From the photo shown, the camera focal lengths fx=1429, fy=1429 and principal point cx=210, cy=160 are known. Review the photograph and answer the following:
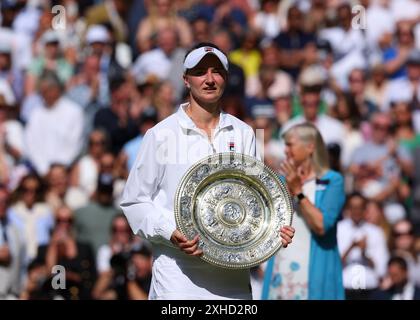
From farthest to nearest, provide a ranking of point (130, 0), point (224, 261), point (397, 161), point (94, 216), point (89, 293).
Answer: point (130, 0) < point (397, 161) < point (94, 216) < point (89, 293) < point (224, 261)

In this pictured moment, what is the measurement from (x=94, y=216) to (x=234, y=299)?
573cm

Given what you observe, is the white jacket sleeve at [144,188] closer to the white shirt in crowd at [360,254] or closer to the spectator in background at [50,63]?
the white shirt in crowd at [360,254]

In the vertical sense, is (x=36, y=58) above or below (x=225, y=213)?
above

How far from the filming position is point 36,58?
53.7 ft

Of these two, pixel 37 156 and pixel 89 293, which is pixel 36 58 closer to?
pixel 37 156

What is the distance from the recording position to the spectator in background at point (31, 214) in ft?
43.6

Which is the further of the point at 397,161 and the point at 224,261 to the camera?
the point at 397,161

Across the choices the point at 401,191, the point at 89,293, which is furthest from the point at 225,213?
the point at 401,191

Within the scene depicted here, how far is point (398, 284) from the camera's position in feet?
40.7

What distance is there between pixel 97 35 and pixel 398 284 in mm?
5461

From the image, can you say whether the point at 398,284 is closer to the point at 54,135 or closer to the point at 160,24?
the point at 54,135

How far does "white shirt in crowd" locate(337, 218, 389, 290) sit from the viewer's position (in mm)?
11695

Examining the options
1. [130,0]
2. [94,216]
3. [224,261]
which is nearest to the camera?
[224,261]
